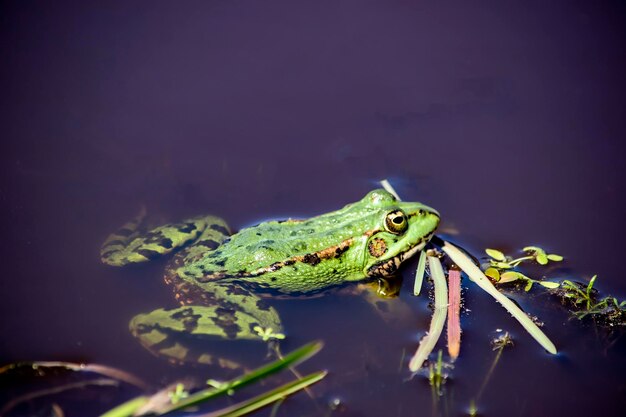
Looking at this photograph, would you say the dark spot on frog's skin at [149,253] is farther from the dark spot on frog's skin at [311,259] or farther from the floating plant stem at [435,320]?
the floating plant stem at [435,320]

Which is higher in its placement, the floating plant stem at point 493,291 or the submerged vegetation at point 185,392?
the submerged vegetation at point 185,392

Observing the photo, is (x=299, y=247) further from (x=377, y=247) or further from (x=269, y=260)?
(x=377, y=247)

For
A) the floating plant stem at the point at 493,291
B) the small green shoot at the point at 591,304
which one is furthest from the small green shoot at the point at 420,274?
the small green shoot at the point at 591,304

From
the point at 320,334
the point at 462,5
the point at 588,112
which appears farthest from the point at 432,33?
the point at 320,334

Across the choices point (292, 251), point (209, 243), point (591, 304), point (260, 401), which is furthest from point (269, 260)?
point (591, 304)

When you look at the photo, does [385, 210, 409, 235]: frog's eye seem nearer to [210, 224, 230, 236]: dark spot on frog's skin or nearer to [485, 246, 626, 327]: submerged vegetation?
[485, 246, 626, 327]: submerged vegetation

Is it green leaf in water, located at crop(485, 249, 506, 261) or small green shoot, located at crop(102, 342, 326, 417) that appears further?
green leaf in water, located at crop(485, 249, 506, 261)

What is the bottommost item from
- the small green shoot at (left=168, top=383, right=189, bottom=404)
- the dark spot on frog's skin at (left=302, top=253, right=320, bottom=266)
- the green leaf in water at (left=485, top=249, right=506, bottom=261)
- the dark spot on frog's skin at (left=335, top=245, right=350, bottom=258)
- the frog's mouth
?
the green leaf in water at (left=485, top=249, right=506, bottom=261)

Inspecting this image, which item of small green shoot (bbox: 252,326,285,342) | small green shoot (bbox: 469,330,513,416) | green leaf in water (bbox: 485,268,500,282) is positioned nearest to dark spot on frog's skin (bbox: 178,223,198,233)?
small green shoot (bbox: 252,326,285,342)
